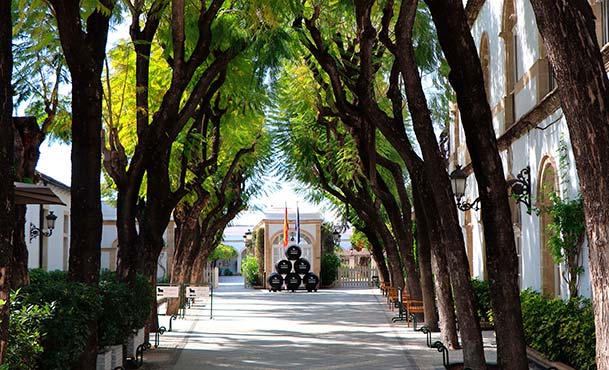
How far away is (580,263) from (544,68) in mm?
4174

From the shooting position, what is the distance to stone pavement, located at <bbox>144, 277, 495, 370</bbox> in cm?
1466

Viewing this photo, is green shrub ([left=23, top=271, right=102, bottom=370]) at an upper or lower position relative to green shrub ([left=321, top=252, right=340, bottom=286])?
lower

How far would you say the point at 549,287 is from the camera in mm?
17125

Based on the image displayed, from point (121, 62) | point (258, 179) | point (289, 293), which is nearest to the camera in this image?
point (121, 62)

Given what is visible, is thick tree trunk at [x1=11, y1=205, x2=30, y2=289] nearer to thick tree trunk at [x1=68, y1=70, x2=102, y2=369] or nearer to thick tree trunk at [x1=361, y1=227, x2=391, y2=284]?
thick tree trunk at [x1=68, y1=70, x2=102, y2=369]

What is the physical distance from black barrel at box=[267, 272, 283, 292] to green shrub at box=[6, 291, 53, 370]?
1493 inches

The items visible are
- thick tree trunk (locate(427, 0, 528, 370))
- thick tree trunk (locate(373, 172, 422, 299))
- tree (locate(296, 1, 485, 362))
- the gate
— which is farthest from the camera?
the gate

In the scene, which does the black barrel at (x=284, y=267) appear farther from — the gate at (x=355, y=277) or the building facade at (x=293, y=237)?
the gate at (x=355, y=277)

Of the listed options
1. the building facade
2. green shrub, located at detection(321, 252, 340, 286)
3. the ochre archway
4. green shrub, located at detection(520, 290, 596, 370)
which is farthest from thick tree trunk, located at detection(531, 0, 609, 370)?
green shrub, located at detection(321, 252, 340, 286)

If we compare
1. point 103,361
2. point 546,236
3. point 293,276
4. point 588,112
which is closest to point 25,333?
point 103,361

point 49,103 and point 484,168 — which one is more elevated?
point 49,103

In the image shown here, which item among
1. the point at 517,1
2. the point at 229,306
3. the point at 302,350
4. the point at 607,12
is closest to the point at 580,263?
the point at 607,12

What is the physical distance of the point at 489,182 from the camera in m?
9.54

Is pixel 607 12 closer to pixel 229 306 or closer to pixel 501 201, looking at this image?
pixel 501 201
